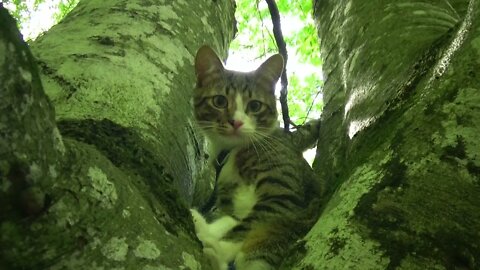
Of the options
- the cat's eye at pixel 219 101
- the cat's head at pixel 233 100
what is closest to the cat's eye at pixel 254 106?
the cat's head at pixel 233 100

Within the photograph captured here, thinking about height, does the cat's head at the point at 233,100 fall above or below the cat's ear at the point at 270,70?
below

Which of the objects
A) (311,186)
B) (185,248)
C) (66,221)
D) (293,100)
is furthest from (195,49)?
(293,100)

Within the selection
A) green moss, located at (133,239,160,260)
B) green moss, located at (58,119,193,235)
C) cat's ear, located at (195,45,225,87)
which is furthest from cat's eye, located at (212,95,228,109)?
green moss, located at (133,239,160,260)

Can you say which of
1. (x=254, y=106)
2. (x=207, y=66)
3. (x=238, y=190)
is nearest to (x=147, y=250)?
(x=238, y=190)

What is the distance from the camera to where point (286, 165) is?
7.32 feet

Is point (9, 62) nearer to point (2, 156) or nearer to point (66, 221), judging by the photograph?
point (2, 156)

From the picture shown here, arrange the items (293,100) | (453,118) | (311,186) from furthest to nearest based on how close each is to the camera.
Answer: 1. (293,100)
2. (311,186)
3. (453,118)

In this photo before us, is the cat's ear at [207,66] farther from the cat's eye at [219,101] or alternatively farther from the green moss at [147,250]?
the green moss at [147,250]

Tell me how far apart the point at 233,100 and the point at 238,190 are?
61 centimetres

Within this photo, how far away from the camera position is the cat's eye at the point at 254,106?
271 centimetres

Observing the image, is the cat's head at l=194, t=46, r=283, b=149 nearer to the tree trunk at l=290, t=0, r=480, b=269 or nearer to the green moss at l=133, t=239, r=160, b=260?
the tree trunk at l=290, t=0, r=480, b=269

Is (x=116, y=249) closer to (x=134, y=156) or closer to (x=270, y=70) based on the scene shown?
(x=134, y=156)

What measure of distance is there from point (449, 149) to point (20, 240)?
0.82 m

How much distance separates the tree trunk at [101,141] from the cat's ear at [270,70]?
0.65 meters
